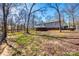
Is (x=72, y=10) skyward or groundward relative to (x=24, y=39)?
skyward

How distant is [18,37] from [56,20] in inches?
12.5

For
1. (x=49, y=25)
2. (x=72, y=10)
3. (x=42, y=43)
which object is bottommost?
(x=42, y=43)

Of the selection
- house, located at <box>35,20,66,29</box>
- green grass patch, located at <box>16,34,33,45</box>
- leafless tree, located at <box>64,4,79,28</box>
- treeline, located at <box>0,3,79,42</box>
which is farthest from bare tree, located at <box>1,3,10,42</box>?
leafless tree, located at <box>64,4,79,28</box>

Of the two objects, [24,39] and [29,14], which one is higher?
[29,14]

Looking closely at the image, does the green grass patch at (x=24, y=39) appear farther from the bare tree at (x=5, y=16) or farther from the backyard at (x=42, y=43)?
the bare tree at (x=5, y=16)

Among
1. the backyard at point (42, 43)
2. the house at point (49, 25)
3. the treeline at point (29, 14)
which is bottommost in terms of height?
the backyard at point (42, 43)

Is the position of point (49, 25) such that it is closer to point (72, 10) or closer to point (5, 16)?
point (72, 10)

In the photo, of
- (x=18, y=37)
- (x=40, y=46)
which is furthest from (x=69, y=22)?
(x=18, y=37)

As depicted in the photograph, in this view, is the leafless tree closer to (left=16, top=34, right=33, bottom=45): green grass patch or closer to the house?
the house

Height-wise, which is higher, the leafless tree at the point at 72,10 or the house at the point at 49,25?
the leafless tree at the point at 72,10

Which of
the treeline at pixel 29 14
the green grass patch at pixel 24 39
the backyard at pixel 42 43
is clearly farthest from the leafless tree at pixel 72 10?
the green grass patch at pixel 24 39

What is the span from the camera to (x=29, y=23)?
1.48 m

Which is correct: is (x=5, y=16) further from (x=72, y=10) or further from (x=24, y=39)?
Result: (x=72, y=10)

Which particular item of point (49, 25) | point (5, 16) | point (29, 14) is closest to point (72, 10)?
point (49, 25)
